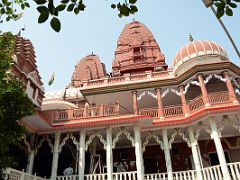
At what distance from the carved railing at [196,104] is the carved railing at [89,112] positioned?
5.02 meters

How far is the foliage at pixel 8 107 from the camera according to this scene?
691cm

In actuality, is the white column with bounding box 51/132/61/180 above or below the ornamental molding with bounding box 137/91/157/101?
below

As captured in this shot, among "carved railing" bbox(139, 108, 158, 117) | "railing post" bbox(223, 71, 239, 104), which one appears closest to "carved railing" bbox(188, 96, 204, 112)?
"railing post" bbox(223, 71, 239, 104)

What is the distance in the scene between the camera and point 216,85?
19266 millimetres

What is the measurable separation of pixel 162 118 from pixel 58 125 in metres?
6.89

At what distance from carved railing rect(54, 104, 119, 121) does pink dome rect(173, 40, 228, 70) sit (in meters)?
6.43

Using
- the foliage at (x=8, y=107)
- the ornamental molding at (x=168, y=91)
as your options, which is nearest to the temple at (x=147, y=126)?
the ornamental molding at (x=168, y=91)

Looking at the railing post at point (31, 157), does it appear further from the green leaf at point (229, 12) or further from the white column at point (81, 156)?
the green leaf at point (229, 12)

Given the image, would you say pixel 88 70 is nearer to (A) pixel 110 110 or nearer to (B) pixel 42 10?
(A) pixel 110 110

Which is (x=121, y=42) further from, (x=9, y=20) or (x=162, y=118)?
(x=9, y=20)

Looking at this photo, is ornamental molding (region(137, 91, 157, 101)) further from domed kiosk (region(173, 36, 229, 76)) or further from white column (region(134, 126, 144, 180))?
white column (region(134, 126, 144, 180))

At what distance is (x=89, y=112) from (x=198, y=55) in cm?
909

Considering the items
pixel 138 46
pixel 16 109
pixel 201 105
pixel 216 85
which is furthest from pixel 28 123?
pixel 138 46

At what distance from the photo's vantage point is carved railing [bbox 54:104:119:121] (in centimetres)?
1627
